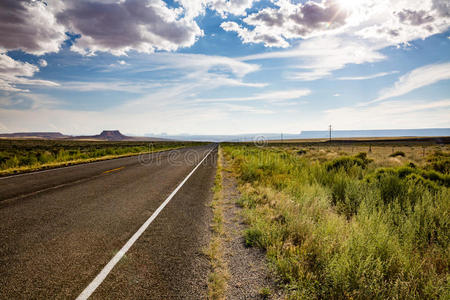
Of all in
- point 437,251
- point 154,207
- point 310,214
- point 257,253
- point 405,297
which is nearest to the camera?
point 405,297

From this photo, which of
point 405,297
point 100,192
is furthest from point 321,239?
point 100,192

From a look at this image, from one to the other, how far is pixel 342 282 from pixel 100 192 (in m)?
7.55

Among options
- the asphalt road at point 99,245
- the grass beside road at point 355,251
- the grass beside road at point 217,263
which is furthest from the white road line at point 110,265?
the grass beside road at point 355,251

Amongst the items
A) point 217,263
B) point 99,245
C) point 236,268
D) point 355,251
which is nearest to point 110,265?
point 99,245

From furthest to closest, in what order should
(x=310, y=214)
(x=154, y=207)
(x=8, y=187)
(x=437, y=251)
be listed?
(x=8, y=187)
(x=154, y=207)
(x=310, y=214)
(x=437, y=251)

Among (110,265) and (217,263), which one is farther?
(217,263)

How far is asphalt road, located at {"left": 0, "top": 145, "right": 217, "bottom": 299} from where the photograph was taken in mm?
2775

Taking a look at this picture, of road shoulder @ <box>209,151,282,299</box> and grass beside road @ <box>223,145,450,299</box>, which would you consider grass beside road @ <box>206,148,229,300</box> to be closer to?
road shoulder @ <box>209,151,282,299</box>

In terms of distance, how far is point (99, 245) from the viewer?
152 inches

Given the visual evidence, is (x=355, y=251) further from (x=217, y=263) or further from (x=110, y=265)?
(x=110, y=265)

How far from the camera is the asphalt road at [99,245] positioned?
278cm

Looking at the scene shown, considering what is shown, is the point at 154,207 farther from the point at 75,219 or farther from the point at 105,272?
the point at 105,272

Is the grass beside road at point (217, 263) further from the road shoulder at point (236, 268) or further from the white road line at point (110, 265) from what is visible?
the white road line at point (110, 265)

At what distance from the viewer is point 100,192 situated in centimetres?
763
